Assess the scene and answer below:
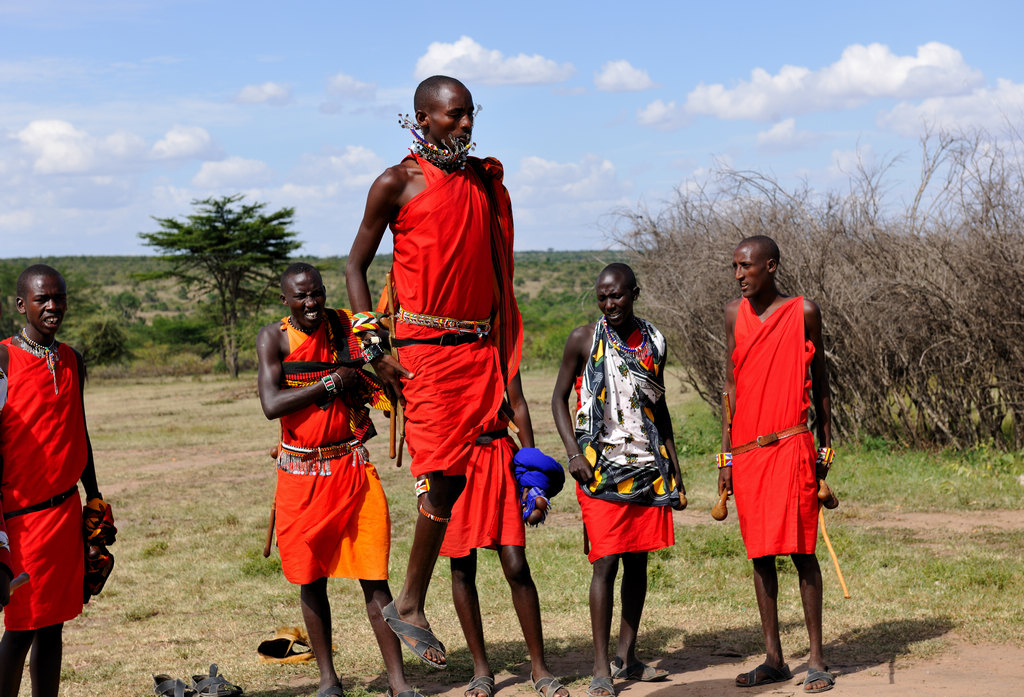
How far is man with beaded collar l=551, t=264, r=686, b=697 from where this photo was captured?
5.21 meters

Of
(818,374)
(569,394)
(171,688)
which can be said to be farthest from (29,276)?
(818,374)

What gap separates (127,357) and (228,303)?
4.94 metres

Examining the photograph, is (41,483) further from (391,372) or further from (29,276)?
(391,372)

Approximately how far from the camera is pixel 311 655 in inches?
232

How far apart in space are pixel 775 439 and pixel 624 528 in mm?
827

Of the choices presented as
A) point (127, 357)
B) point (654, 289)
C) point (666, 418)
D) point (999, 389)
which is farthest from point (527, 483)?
point (127, 357)

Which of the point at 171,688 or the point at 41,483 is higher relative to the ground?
the point at 41,483

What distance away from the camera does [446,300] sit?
4410 millimetres

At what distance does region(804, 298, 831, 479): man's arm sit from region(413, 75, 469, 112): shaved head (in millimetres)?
2014

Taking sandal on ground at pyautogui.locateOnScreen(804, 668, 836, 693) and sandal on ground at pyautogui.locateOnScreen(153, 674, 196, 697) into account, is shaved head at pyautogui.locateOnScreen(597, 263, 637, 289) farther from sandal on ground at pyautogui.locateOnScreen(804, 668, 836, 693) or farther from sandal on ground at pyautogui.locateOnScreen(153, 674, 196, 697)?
sandal on ground at pyautogui.locateOnScreen(153, 674, 196, 697)

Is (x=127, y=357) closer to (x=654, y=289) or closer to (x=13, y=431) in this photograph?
(x=654, y=289)

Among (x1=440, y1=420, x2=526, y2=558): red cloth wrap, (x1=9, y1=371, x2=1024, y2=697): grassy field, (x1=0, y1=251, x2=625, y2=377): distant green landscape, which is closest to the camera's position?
(x1=440, y1=420, x2=526, y2=558): red cloth wrap

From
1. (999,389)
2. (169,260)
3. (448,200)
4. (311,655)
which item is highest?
(169,260)

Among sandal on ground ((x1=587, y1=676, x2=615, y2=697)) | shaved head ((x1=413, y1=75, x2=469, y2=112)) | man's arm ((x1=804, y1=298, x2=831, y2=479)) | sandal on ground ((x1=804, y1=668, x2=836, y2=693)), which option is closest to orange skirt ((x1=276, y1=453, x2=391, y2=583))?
sandal on ground ((x1=587, y1=676, x2=615, y2=697))
